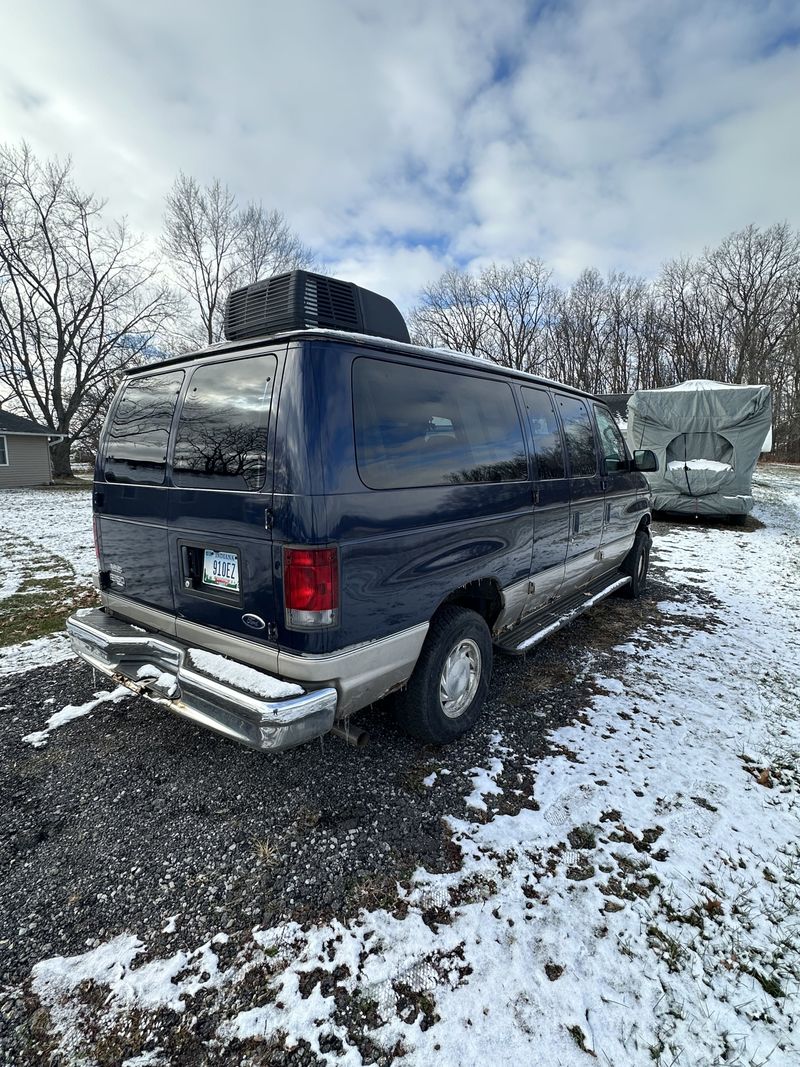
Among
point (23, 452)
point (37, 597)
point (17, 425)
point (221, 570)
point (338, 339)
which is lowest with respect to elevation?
point (37, 597)

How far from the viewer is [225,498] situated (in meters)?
2.40

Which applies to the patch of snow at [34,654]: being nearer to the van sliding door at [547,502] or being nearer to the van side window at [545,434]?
the van sliding door at [547,502]

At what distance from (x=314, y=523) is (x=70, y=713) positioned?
8.64ft

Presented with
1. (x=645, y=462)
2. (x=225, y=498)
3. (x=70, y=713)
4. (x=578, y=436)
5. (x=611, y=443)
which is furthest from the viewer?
(x=645, y=462)

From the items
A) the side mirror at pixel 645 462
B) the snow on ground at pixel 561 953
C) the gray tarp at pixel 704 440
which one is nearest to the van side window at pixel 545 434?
the side mirror at pixel 645 462

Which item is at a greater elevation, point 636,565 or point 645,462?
point 645,462

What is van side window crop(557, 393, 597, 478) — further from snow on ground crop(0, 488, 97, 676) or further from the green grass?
the green grass

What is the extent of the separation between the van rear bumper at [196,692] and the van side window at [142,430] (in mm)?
916

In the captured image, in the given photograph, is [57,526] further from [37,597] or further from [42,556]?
[37,597]

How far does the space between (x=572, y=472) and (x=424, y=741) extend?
250 cm

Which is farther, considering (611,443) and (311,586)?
(611,443)

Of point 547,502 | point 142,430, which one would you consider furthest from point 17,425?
point 547,502

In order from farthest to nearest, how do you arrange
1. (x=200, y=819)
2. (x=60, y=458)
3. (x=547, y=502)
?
(x=60, y=458)
(x=547, y=502)
(x=200, y=819)

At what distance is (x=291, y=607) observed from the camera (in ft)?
7.22
